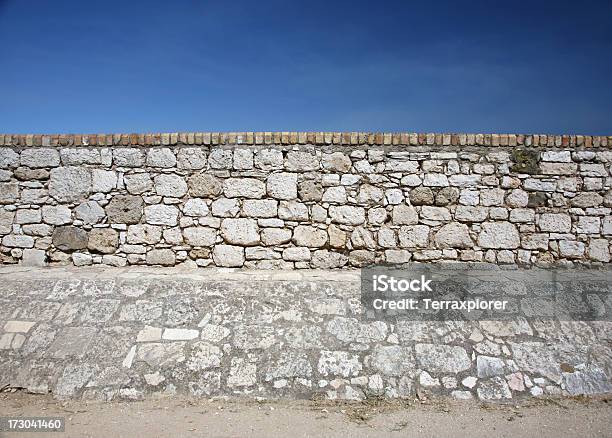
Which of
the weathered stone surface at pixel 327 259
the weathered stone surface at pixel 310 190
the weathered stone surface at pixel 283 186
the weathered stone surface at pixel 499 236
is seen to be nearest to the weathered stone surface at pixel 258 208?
the weathered stone surface at pixel 283 186

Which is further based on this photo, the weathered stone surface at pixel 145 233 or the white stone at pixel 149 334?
the weathered stone surface at pixel 145 233

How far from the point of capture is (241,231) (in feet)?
19.2

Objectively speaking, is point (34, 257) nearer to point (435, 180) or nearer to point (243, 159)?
point (243, 159)

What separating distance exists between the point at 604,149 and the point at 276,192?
4391 mm

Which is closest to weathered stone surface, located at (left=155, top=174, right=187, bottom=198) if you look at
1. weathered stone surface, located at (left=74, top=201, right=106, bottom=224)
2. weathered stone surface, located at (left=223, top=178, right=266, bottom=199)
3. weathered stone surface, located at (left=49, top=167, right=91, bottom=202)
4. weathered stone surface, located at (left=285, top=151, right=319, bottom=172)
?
weathered stone surface, located at (left=223, top=178, right=266, bottom=199)

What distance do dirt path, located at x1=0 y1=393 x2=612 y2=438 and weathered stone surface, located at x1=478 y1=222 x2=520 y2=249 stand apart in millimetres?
2103

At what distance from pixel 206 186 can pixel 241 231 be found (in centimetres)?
76

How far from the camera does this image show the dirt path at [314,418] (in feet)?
12.2

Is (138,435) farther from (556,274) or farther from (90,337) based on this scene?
(556,274)

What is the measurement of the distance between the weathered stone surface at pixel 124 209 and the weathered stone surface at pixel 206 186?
0.74 meters

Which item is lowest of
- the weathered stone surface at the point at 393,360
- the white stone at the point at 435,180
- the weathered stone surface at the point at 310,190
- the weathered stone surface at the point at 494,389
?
the weathered stone surface at the point at 494,389

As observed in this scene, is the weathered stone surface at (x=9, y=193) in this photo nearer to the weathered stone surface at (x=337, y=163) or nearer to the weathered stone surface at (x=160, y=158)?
the weathered stone surface at (x=160, y=158)

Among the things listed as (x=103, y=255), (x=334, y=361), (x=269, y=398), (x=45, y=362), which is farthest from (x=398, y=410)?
(x=103, y=255)

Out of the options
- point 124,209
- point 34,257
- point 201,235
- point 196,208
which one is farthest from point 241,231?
point 34,257
